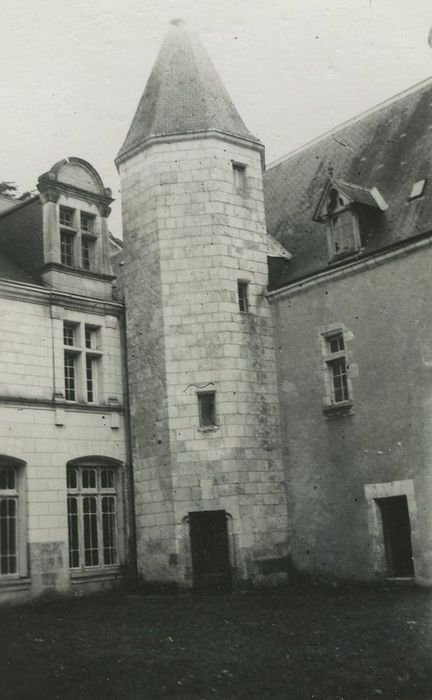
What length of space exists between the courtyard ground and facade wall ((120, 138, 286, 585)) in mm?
1964

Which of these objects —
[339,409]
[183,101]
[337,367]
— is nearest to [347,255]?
[337,367]

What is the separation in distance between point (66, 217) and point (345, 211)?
18.0 ft

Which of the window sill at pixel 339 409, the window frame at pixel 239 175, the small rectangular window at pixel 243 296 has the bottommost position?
the window sill at pixel 339 409

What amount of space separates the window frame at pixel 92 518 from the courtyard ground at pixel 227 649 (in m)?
1.62

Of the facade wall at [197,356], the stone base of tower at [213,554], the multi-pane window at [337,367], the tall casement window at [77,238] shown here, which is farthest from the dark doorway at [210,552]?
the tall casement window at [77,238]

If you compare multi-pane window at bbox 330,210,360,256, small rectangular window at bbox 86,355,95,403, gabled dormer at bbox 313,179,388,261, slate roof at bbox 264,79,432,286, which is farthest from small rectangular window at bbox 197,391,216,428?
multi-pane window at bbox 330,210,360,256

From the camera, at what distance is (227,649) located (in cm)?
965

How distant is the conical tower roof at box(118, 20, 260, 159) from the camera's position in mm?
16344

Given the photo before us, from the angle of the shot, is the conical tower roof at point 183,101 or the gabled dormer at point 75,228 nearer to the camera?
the gabled dormer at point 75,228

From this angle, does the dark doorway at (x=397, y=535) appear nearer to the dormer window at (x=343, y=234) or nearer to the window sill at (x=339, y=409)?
the window sill at (x=339, y=409)

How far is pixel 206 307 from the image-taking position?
51.0 feet

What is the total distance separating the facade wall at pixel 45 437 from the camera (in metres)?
14.1

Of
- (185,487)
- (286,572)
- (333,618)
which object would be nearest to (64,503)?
(185,487)

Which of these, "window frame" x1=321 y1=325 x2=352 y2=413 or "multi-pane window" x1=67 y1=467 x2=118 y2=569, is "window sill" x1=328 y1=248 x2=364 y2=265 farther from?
"multi-pane window" x1=67 y1=467 x2=118 y2=569
